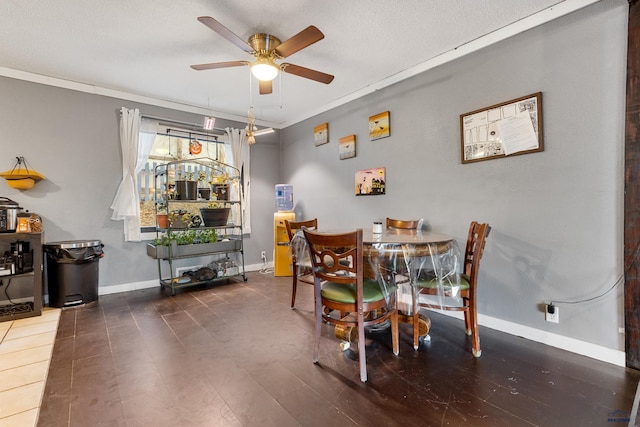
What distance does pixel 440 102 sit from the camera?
2.88 meters

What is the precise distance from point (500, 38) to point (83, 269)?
4.65 m

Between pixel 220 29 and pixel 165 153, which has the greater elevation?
pixel 220 29

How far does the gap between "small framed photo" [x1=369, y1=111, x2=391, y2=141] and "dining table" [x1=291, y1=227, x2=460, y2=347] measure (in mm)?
1525

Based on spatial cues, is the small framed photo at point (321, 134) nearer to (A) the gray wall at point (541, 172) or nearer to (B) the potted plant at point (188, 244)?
(A) the gray wall at point (541, 172)

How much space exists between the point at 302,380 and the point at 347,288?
61 centimetres

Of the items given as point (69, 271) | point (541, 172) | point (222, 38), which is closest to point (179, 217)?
point (69, 271)

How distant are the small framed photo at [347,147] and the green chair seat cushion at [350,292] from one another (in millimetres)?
2236

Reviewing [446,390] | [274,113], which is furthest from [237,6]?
[446,390]

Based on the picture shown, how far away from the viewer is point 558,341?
2148 mm

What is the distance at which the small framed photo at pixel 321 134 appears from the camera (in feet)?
14.0

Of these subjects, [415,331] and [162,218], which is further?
[162,218]

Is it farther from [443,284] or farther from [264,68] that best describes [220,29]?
[443,284]

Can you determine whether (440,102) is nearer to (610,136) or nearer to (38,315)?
(610,136)

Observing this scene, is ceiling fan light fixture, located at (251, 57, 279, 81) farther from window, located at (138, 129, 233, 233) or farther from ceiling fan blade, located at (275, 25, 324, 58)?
window, located at (138, 129, 233, 233)
